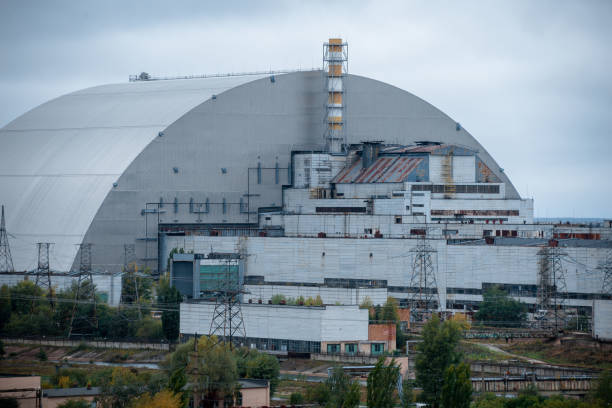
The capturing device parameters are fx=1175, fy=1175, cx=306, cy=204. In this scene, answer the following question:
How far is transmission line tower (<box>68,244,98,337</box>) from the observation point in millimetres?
50147

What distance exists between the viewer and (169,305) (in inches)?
1977

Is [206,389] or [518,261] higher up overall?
[518,261]

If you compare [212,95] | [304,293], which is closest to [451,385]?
[304,293]

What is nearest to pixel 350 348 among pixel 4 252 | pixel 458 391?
pixel 458 391

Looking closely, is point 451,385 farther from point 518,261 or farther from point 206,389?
point 518,261

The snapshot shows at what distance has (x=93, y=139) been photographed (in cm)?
6391

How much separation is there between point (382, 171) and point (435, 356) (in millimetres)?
28237

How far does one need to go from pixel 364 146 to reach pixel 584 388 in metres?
30.5

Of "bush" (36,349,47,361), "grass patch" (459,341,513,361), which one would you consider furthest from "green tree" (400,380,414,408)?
"bush" (36,349,47,361)

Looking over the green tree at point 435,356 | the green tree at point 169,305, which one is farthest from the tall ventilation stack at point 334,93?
the green tree at point 435,356

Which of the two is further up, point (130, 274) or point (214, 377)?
point (130, 274)

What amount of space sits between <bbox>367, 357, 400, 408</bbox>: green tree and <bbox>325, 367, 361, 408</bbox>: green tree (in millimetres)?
395

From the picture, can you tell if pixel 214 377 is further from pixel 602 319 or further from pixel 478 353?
pixel 602 319

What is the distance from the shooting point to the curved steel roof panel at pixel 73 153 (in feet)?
193
